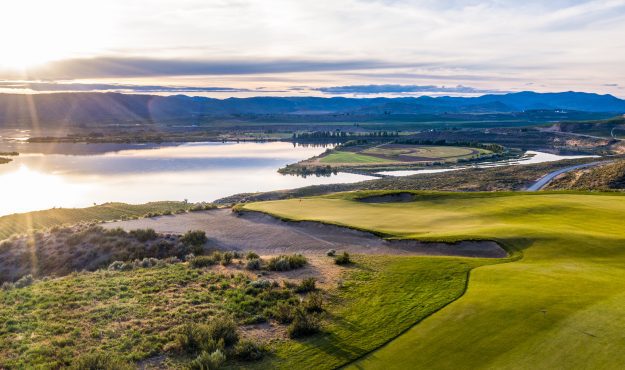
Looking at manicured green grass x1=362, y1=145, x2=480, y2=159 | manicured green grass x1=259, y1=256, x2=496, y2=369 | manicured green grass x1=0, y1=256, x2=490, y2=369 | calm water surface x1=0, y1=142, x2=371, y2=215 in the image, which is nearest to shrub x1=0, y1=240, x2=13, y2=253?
manicured green grass x1=0, y1=256, x2=490, y2=369

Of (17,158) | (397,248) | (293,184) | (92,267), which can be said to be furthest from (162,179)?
(397,248)

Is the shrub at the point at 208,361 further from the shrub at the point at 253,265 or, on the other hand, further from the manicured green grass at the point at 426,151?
the manicured green grass at the point at 426,151

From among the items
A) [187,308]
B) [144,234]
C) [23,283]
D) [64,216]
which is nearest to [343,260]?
[187,308]

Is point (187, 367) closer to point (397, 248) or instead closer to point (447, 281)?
point (447, 281)

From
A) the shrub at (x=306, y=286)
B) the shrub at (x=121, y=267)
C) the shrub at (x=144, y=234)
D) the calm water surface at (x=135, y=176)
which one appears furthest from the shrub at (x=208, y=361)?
the calm water surface at (x=135, y=176)

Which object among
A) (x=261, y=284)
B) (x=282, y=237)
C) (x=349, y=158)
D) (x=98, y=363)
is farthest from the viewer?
(x=349, y=158)

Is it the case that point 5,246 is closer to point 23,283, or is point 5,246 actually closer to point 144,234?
point 144,234
